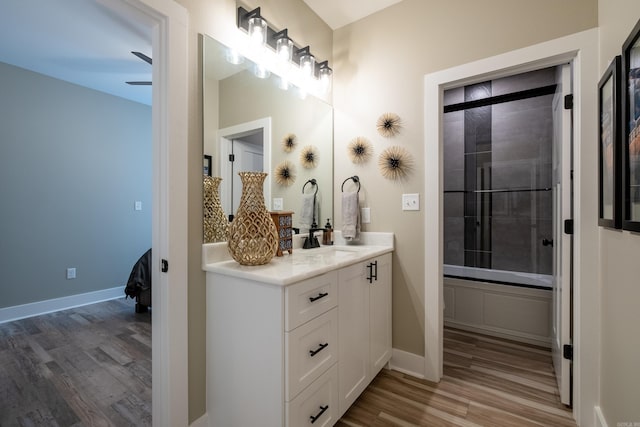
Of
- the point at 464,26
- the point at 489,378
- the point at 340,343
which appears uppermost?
the point at 464,26

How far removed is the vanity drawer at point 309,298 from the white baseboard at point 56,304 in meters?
3.68

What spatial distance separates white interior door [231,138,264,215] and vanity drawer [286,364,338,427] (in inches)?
38.2

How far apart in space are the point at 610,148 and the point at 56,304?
4988 mm

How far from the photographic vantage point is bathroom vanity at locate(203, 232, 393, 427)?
1.14 metres

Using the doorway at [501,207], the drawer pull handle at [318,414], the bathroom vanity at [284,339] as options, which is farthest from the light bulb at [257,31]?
the drawer pull handle at [318,414]

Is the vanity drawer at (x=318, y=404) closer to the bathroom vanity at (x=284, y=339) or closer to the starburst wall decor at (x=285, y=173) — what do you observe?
the bathroom vanity at (x=284, y=339)

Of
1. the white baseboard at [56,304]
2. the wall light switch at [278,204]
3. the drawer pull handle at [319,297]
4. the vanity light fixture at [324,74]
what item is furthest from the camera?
the white baseboard at [56,304]

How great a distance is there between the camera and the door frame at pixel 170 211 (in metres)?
1.28

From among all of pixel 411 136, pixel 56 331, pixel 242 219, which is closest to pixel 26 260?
pixel 56 331

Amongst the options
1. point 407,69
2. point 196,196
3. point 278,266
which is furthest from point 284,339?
point 407,69

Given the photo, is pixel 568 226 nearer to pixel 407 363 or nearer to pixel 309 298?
pixel 407 363

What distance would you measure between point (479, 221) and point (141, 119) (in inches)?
186

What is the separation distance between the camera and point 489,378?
6.39ft

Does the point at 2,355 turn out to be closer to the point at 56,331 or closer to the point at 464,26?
the point at 56,331
